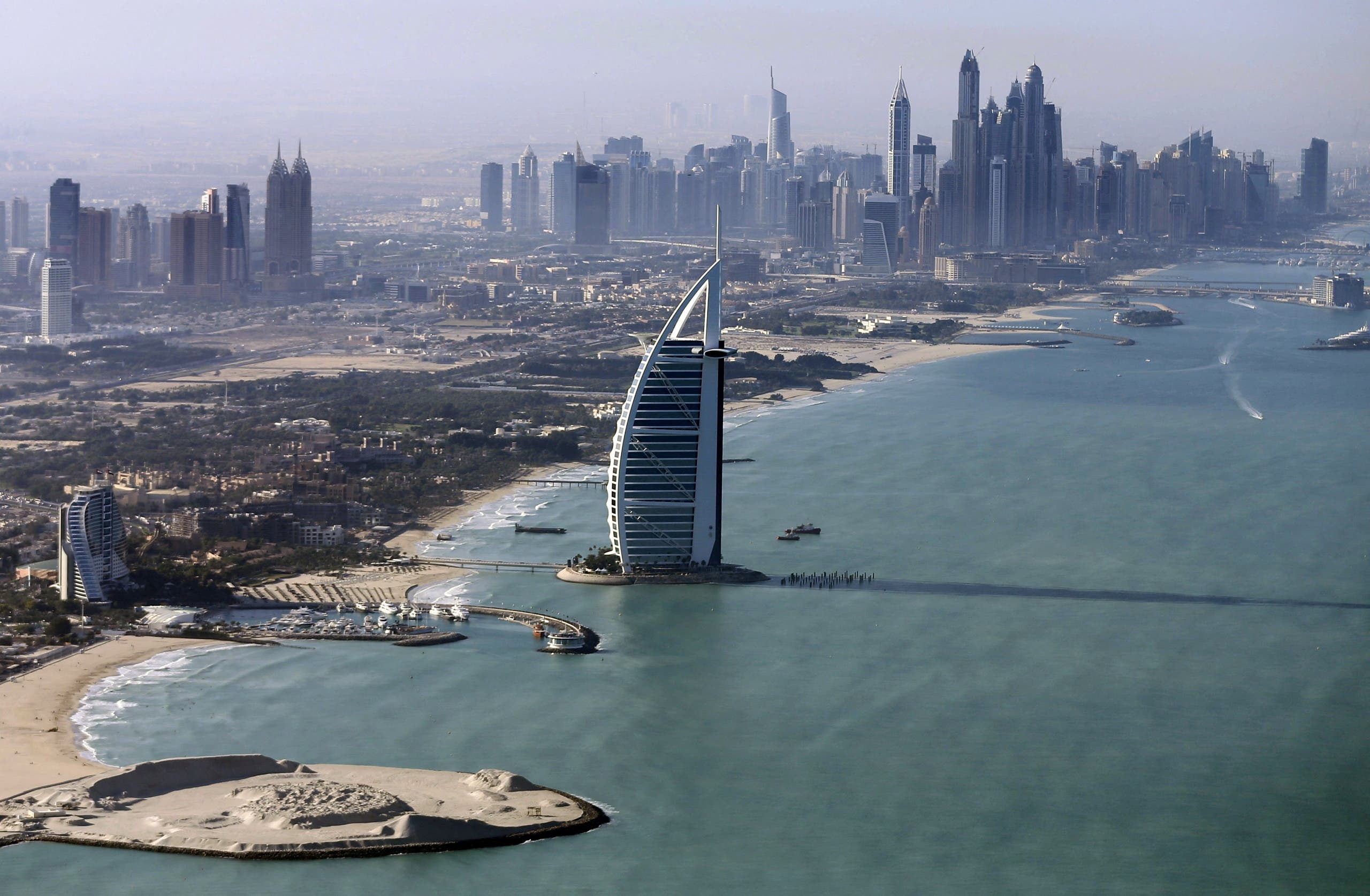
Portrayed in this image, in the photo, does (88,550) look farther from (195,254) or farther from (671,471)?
(195,254)

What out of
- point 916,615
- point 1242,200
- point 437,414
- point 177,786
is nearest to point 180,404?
point 437,414

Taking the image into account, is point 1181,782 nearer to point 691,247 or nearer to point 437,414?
point 437,414

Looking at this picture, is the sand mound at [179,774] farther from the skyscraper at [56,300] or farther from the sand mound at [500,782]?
the skyscraper at [56,300]

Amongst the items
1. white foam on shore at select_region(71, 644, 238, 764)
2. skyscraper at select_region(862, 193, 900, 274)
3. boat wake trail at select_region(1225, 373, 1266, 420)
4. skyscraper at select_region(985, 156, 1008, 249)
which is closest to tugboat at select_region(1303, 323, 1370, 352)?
boat wake trail at select_region(1225, 373, 1266, 420)

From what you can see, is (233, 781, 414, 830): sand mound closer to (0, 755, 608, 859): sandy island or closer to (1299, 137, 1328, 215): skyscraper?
(0, 755, 608, 859): sandy island

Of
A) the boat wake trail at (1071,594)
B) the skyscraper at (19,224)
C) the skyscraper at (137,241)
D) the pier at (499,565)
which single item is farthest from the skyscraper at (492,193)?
the boat wake trail at (1071,594)
